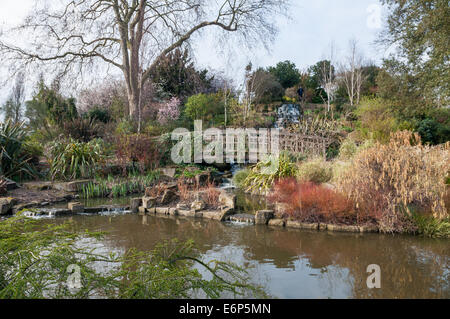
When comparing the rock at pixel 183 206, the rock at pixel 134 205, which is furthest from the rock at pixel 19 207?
the rock at pixel 183 206

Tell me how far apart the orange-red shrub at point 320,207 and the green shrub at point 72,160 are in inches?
245

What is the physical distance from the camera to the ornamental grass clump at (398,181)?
17.7 ft

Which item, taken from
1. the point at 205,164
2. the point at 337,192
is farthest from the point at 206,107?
the point at 337,192

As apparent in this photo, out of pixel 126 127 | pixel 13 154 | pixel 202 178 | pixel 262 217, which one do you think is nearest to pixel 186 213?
pixel 262 217

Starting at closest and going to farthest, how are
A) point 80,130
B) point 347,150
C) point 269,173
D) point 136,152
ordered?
1. point 269,173
2. point 136,152
3. point 347,150
4. point 80,130

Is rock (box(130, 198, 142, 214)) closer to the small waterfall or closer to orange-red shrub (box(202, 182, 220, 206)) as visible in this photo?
orange-red shrub (box(202, 182, 220, 206))

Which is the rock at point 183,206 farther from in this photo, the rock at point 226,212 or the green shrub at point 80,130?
the green shrub at point 80,130

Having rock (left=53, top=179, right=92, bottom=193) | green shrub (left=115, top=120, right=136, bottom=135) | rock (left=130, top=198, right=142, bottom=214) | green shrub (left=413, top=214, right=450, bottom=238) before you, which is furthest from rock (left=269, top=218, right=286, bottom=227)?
green shrub (left=115, top=120, right=136, bottom=135)

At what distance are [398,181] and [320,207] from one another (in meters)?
1.33

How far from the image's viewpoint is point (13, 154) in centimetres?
1010

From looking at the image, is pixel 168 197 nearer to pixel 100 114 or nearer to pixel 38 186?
pixel 38 186

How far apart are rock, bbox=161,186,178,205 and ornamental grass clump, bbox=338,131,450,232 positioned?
12.4 ft

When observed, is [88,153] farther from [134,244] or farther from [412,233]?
[412,233]

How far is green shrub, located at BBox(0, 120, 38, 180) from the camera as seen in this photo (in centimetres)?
993
